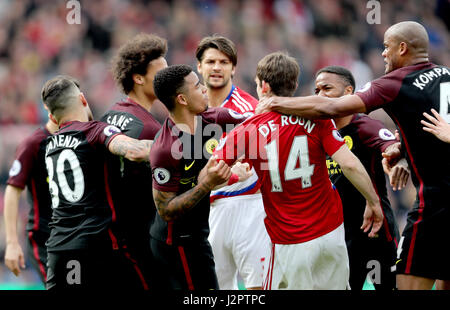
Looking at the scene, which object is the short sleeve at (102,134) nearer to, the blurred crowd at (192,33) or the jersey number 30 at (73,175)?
the jersey number 30 at (73,175)

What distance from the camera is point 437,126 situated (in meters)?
4.82

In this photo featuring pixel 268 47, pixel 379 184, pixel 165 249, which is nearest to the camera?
pixel 165 249

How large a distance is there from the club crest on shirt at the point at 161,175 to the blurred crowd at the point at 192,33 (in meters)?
7.51

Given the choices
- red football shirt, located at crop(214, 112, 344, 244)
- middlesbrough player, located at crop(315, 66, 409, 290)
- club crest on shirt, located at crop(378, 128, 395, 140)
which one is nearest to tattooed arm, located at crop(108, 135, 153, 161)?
red football shirt, located at crop(214, 112, 344, 244)

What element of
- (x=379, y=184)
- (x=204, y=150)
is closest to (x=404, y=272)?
(x=379, y=184)

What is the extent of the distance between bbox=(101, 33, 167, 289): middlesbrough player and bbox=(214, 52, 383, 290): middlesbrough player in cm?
108

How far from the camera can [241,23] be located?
13.9 metres

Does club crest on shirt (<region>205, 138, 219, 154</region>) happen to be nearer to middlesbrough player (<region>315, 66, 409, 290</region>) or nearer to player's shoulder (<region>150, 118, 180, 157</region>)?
player's shoulder (<region>150, 118, 180, 157</region>)

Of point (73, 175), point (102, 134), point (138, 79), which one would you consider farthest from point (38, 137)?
point (102, 134)

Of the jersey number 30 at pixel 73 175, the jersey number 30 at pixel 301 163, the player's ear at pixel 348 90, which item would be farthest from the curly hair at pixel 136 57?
the jersey number 30 at pixel 301 163

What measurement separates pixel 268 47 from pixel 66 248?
9.04 m

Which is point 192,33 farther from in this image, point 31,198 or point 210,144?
point 210,144

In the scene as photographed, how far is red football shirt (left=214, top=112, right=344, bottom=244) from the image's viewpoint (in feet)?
15.7
